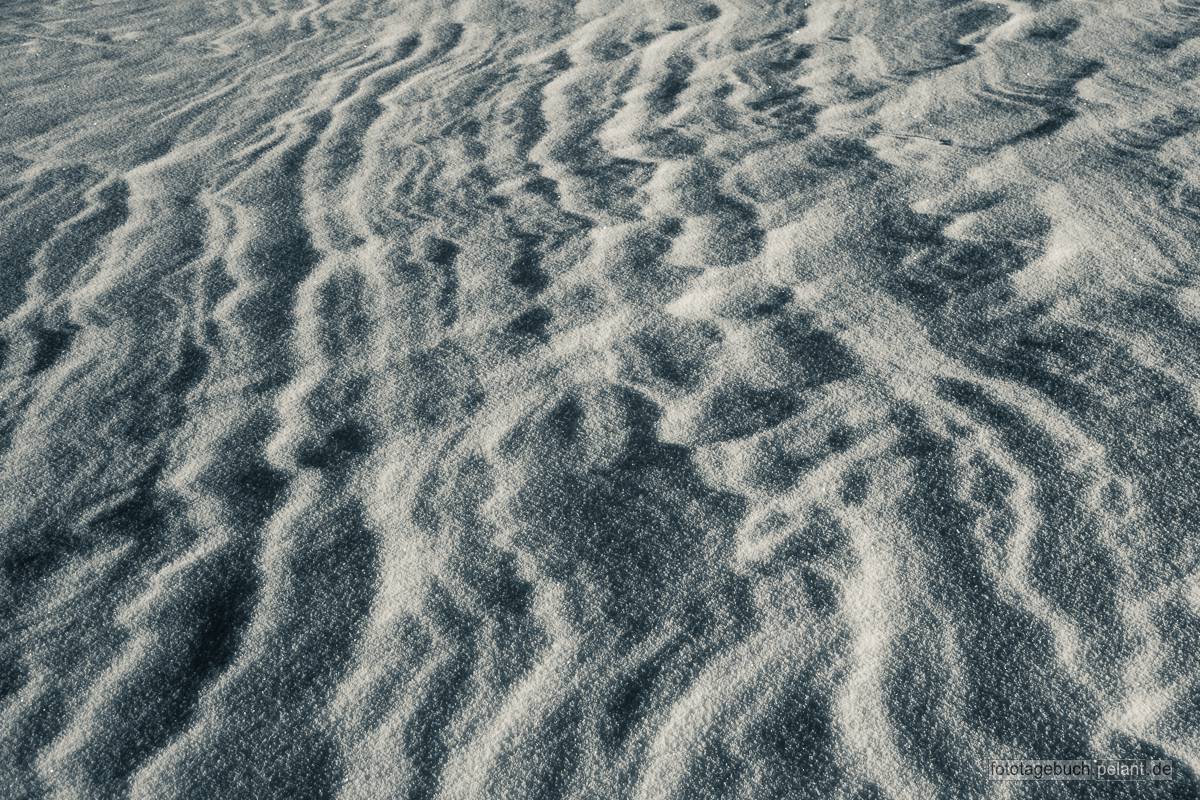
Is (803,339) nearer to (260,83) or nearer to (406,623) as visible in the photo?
(406,623)

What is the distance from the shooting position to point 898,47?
4262 mm

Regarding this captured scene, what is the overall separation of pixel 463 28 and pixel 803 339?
134 inches

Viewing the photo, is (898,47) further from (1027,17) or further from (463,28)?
(463,28)

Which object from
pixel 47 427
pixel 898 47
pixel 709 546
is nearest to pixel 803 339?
pixel 709 546

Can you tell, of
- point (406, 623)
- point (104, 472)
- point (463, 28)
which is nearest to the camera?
point (406, 623)

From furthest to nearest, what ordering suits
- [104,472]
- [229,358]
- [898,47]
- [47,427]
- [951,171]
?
[898,47], [951,171], [229,358], [47,427], [104,472]

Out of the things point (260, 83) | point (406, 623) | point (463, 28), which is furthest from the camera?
point (463, 28)

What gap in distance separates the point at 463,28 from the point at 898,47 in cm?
215

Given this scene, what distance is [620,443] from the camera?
2.19m

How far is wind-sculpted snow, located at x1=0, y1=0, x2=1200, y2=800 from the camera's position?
1.60 m

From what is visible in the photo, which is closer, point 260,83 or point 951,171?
point 951,171

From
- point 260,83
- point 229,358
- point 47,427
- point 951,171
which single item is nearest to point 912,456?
point 951,171

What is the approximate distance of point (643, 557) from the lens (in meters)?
1.91

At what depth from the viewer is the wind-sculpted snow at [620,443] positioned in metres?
1.60
